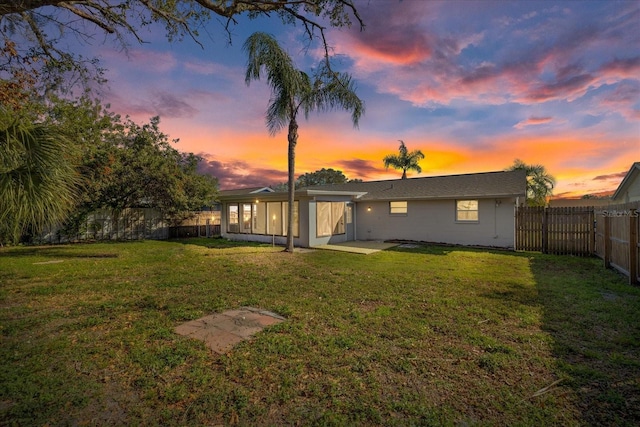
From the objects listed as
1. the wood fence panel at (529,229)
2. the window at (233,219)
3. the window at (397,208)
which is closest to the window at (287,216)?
the window at (233,219)

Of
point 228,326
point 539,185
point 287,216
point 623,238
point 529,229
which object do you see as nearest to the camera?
point 228,326

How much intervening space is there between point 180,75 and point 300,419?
35.7ft

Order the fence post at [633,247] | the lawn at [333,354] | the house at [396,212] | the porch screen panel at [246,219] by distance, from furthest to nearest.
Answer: the porch screen panel at [246,219] → the house at [396,212] → the fence post at [633,247] → the lawn at [333,354]

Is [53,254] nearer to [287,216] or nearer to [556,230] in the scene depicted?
[287,216]

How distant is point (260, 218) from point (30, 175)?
1225 cm

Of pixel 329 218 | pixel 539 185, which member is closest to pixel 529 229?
pixel 329 218

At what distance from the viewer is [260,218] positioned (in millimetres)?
15422

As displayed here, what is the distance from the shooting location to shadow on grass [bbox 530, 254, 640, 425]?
8.18 feet

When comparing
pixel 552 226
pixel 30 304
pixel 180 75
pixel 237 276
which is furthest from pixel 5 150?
pixel 552 226

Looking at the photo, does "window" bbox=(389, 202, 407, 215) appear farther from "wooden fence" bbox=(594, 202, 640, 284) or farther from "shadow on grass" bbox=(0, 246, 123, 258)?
"shadow on grass" bbox=(0, 246, 123, 258)

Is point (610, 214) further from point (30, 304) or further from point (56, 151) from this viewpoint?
point (30, 304)

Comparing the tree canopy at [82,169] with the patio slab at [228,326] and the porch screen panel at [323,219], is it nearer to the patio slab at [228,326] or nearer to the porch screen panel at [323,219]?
the patio slab at [228,326]

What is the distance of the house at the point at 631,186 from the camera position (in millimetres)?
11766

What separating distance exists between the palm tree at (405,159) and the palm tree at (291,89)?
18.5 metres
